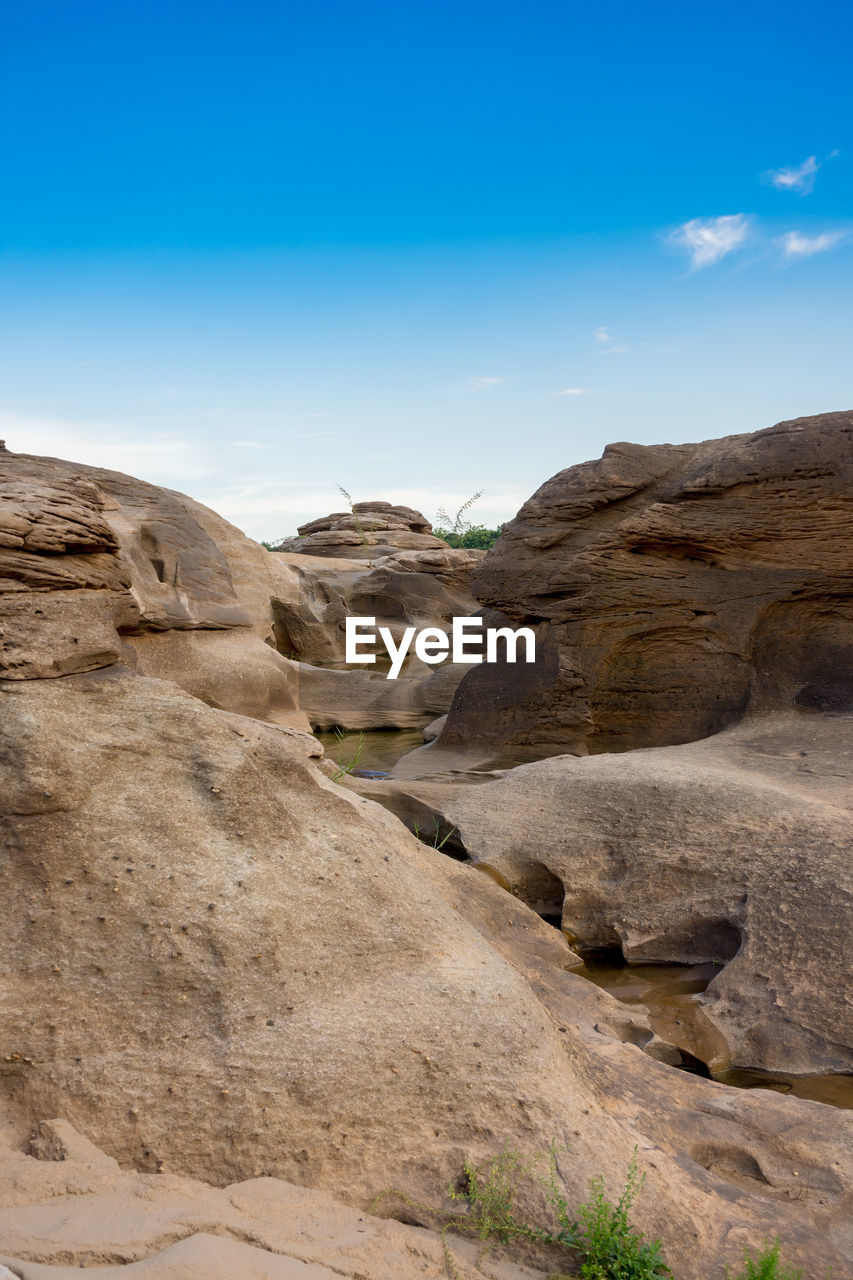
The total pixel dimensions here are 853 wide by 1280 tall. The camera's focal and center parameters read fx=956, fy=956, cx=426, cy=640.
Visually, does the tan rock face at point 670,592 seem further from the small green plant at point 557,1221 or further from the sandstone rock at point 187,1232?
the sandstone rock at point 187,1232

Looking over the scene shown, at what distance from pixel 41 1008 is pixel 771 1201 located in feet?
7.42

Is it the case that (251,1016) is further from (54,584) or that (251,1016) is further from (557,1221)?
(54,584)

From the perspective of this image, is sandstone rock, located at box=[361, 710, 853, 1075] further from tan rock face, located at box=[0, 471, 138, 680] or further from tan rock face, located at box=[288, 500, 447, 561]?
tan rock face, located at box=[288, 500, 447, 561]

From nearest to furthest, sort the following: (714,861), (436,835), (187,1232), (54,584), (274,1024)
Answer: (187,1232), (274,1024), (54,584), (714,861), (436,835)

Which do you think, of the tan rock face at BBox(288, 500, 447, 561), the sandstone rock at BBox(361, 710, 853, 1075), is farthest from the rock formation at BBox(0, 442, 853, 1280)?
the tan rock face at BBox(288, 500, 447, 561)

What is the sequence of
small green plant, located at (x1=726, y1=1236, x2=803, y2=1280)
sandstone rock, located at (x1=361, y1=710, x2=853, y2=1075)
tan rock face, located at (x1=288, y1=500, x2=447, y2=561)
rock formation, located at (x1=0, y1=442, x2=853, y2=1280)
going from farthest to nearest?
tan rock face, located at (x1=288, y1=500, x2=447, y2=561)
sandstone rock, located at (x1=361, y1=710, x2=853, y2=1075)
rock formation, located at (x1=0, y1=442, x2=853, y2=1280)
small green plant, located at (x1=726, y1=1236, x2=803, y2=1280)

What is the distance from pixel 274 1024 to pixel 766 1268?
147 centimetres

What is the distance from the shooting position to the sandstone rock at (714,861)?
4293 mm

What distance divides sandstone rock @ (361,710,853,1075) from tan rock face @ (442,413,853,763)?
1.32 m

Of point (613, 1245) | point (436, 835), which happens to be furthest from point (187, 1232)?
point (436, 835)

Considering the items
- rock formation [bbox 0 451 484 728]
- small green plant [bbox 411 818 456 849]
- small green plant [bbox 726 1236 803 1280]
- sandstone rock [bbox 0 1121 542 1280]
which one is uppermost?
rock formation [bbox 0 451 484 728]

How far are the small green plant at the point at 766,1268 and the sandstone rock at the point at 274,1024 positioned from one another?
61mm

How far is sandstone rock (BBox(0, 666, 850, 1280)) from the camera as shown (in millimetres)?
2689

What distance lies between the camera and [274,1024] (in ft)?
9.61
